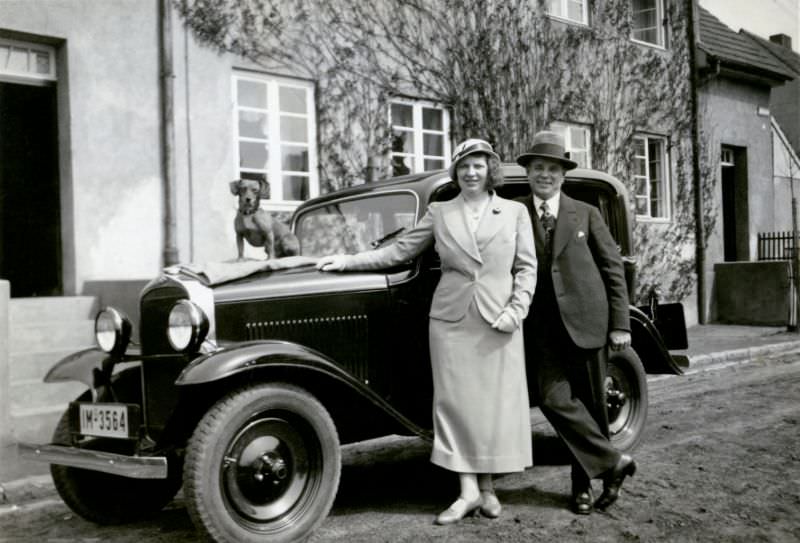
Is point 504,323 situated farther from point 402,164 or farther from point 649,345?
point 402,164

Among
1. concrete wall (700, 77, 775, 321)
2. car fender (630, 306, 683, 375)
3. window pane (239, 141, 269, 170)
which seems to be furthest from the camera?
concrete wall (700, 77, 775, 321)

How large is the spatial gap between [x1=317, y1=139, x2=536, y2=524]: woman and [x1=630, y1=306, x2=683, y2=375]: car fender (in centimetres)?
171

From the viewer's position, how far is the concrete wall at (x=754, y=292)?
13898 millimetres

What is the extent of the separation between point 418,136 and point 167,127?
388 centimetres

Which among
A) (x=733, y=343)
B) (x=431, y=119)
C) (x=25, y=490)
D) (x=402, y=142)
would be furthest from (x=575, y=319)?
(x=733, y=343)

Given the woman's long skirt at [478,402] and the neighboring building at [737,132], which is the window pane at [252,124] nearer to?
the woman's long skirt at [478,402]

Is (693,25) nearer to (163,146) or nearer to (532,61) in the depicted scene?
(532,61)

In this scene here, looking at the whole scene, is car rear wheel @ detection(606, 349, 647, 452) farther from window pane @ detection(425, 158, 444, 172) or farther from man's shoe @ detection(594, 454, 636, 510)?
window pane @ detection(425, 158, 444, 172)

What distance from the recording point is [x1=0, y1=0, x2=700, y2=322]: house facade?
25.8 ft

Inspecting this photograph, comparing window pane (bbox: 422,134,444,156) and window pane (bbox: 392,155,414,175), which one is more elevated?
window pane (bbox: 422,134,444,156)

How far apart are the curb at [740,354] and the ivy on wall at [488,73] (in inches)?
125

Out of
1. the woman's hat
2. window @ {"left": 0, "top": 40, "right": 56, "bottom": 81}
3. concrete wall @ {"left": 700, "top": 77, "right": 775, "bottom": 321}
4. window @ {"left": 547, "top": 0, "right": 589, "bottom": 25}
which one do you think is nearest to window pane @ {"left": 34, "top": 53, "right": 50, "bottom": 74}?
window @ {"left": 0, "top": 40, "right": 56, "bottom": 81}

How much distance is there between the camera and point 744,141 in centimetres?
1650

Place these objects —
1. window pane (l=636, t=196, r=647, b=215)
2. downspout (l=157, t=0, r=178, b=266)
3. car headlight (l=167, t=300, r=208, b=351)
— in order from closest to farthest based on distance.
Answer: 1. car headlight (l=167, t=300, r=208, b=351)
2. downspout (l=157, t=0, r=178, b=266)
3. window pane (l=636, t=196, r=647, b=215)
